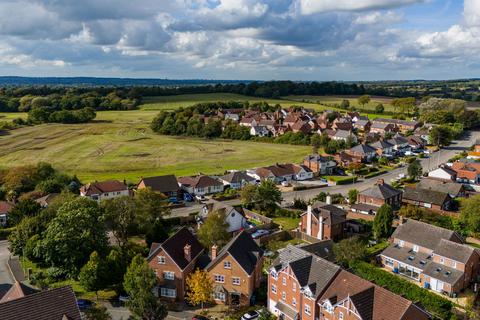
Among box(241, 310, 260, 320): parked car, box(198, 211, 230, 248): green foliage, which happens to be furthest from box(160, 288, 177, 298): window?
box(241, 310, 260, 320): parked car

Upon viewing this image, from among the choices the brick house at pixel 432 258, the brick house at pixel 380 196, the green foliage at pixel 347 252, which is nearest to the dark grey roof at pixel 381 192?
the brick house at pixel 380 196

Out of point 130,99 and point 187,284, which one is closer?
point 187,284

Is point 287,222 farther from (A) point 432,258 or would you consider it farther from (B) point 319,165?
(B) point 319,165

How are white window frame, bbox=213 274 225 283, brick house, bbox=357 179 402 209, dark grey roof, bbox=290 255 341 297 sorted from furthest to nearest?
brick house, bbox=357 179 402 209 → white window frame, bbox=213 274 225 283 → dark grey roof, bbox=290 255 341 297

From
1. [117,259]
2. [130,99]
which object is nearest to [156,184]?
[117,259]

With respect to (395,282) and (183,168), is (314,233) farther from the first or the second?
(183,168)

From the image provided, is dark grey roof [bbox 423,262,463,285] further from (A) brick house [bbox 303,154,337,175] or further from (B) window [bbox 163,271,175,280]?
(A) brick house [bbox 303,154,337,175]

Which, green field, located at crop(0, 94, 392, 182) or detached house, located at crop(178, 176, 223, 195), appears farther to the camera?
green field, located at crop(0, 94, 392, 182)
